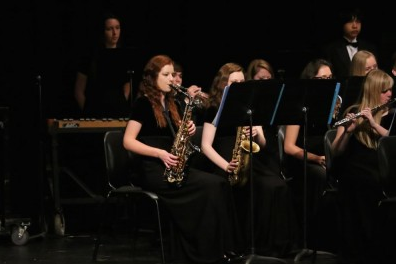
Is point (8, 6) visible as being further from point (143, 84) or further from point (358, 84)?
point (358, 84)

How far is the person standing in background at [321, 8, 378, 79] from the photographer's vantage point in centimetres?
933

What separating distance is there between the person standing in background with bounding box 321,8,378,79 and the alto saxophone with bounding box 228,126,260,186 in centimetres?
215

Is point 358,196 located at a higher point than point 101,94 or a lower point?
lower

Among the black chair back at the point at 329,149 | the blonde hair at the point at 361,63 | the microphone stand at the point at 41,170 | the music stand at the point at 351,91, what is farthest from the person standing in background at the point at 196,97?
the blonde hair at the point at 361,63

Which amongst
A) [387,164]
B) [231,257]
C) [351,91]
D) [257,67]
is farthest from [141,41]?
[387,164]

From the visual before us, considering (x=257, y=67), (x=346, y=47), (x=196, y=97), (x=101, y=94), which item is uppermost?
(x=346, y=47)

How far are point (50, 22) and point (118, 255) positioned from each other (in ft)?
9.60

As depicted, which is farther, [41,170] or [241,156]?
[41,170]

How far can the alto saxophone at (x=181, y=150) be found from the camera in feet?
23.6

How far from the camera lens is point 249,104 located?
6.73 metres

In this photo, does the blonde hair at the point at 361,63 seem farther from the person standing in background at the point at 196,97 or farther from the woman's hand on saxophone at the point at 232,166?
the woman's hand on saxophone at the point at 232,166

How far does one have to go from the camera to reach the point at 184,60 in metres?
9.44

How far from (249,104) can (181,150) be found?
2.48 feet

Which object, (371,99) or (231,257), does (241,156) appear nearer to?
(231,257)
